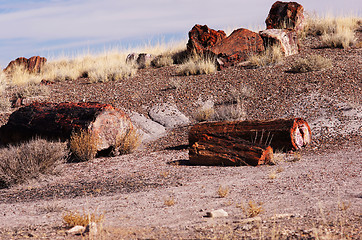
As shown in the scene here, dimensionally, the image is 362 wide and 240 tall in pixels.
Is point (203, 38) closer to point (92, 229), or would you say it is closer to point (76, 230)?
point (76, 230)

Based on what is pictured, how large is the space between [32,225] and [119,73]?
12.8 m

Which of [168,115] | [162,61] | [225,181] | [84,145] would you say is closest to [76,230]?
[225,181]

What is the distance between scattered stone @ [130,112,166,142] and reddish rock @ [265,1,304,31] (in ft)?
34.3

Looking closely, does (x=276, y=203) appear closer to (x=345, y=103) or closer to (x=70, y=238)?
(x=70, y=238)

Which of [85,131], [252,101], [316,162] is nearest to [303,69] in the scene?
[252,101]

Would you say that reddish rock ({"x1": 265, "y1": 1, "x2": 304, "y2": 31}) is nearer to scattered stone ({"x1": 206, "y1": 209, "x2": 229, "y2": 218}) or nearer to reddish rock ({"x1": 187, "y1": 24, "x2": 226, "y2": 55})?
reddish rock ({"x1": 187, "y1": 24, "x2": 226, "y2": 55})

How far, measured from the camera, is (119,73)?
57.1ft

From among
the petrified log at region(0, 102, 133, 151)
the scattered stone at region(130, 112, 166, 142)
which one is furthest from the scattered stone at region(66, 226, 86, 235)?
the scattered stone at region(130, 112, 166, 142)

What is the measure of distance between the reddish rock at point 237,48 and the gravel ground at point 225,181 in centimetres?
170

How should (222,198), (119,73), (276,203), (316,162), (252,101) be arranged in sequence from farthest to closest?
(119,73), (252,101), (316,162), (222,198), (276,203)

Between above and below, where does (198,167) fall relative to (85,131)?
below

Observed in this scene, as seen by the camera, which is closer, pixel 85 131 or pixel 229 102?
pixel 85 131

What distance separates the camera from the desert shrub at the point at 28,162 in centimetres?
788

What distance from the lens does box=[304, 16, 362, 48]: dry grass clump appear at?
59.4 feet
